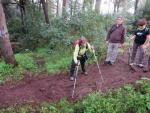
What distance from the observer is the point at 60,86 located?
9648 mm

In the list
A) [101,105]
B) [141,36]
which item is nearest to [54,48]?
[141,36]

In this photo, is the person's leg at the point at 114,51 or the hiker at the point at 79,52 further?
the person's leg at the point at 114,51

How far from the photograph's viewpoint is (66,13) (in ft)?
48.3

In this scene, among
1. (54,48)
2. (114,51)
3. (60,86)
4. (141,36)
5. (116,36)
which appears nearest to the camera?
(60,86)

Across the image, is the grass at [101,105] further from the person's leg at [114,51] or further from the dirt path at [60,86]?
the person's leg at [114,51]

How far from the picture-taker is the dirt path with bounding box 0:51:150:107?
880cm

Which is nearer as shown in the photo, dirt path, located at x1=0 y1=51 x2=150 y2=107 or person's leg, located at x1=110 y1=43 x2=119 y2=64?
dirt path, located at x1=0 y1=51 x2=150 y2=107

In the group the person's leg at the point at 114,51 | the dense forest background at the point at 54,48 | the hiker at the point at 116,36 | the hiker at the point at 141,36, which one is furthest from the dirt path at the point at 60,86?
the hiker at the point at 141,36

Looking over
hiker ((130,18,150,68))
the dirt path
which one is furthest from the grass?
hiker ((130,18,150,68))

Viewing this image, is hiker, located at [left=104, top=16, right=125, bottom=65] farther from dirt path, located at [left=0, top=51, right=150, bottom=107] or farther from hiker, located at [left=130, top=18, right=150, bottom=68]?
dirt path, located at [left=0, top=51, right=150, bottom=107]

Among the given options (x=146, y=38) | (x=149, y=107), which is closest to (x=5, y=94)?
(x=149, y=107)

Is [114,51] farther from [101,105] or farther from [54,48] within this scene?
[54,48]

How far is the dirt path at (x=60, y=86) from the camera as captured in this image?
28.9 ft

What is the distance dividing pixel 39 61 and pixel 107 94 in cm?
522
